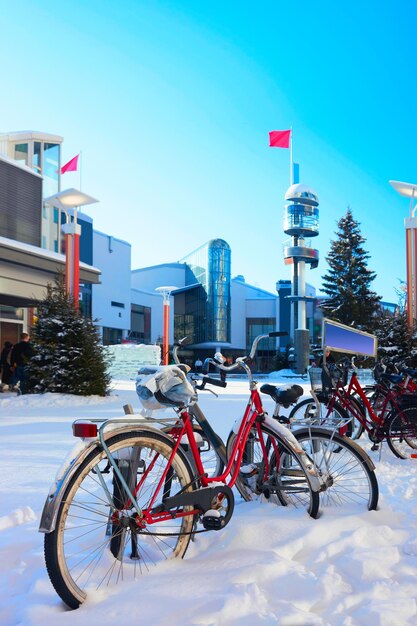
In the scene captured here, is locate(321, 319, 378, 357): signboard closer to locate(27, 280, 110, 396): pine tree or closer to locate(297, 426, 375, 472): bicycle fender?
locate(297, 426, 375, 472): bicycle fender

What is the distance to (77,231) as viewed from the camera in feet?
54.2

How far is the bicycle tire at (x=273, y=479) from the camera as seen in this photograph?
3626 mm

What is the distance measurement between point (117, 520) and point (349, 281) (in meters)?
44.5

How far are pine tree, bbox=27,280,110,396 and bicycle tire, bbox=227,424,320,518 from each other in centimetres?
922

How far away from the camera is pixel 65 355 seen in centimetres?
1260

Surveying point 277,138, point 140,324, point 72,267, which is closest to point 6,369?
point 72,267

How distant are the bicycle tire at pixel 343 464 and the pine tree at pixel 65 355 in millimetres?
9343

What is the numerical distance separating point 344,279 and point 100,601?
147 ft

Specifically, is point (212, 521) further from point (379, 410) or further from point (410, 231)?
point (410, 231)

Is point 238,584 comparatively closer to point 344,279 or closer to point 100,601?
point 100,601

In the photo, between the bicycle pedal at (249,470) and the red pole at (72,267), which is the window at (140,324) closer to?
the red pole at (72,267)

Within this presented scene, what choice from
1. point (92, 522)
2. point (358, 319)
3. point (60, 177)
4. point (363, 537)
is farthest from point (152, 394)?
point (358, 319)

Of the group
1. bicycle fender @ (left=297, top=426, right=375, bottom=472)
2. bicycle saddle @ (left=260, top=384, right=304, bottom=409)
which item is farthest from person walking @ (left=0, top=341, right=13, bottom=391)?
bicycle fender @ (left=297, top=426, right=375, bottom=472)

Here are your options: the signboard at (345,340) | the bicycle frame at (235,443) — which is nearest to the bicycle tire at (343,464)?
the bicycle frame at (235,443)
